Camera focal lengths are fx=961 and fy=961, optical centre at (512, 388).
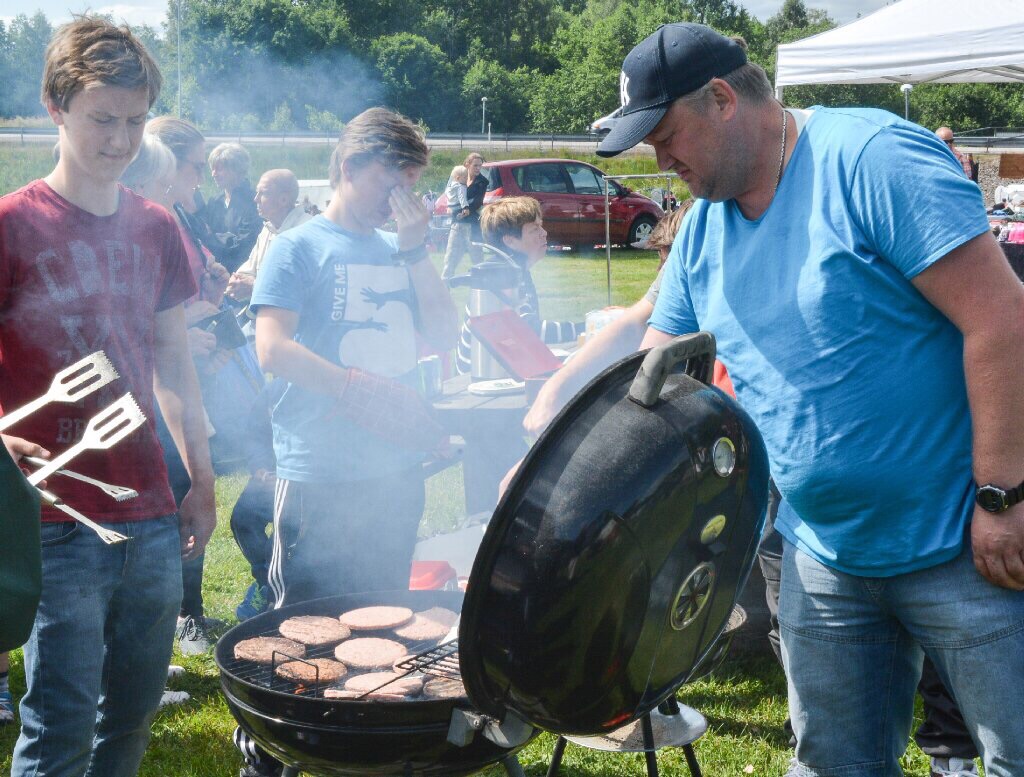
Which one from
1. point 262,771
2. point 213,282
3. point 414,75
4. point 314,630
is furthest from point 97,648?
point 414,75

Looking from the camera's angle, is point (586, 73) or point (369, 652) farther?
point (586, 73)

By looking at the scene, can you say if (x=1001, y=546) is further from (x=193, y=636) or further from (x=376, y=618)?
(x=193, y=636)

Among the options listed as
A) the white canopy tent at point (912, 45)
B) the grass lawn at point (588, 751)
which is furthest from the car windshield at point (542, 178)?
the grass lawn at point (588, 751)

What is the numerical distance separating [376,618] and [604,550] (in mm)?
1446

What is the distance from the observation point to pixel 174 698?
3709mm

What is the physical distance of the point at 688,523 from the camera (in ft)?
4.62

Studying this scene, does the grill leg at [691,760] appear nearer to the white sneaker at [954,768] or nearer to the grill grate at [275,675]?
the white sneaker at [954,768]

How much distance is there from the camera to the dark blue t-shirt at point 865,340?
160 cm

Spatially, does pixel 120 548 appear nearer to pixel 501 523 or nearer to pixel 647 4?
pixel 501 523

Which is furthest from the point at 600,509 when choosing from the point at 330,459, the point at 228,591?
the point at 228,591

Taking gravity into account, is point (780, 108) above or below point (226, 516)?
above

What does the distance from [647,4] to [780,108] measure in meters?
74.8

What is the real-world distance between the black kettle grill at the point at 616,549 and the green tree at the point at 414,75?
22.1m

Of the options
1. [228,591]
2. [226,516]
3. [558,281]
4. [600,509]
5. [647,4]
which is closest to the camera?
[600,509]
